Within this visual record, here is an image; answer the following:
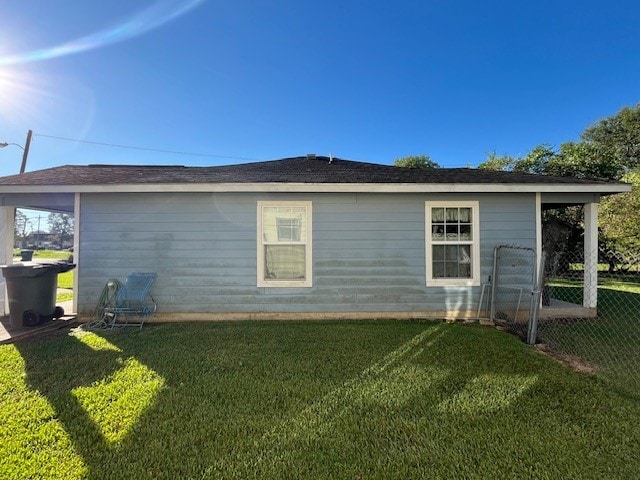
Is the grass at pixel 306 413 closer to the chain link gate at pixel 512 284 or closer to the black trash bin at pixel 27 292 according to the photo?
the black trash bin at pixel 27 292

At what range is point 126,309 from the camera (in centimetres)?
560

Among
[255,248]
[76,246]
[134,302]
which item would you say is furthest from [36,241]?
[255,248]

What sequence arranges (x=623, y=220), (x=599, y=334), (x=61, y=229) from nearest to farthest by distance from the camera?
(x=599, y=334) < (x=623, y=220) < (x=61, y=229)

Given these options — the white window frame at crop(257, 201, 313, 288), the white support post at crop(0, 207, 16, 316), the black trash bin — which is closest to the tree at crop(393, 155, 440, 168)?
the white window frame at crop(257, 201, 313, 288)

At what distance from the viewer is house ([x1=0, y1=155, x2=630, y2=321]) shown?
595 cm

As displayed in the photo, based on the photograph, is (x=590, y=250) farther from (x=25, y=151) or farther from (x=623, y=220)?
(x=25, y=151)

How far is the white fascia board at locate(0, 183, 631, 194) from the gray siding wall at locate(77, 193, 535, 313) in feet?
0.77

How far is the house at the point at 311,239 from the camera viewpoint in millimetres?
5949

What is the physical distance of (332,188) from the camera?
585 centimetres

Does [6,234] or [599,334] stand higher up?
[6,234]

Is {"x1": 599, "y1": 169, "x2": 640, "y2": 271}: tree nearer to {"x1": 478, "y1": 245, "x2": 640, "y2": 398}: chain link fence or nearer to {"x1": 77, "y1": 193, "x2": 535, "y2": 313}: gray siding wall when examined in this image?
{"x1": 478, "y1": 245, "x2": 640, "y2": 398}: chain link fence

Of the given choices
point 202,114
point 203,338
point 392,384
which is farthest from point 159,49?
point 392,384

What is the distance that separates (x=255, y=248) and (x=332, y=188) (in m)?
1.76

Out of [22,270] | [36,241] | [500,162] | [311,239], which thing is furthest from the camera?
[36,241]
